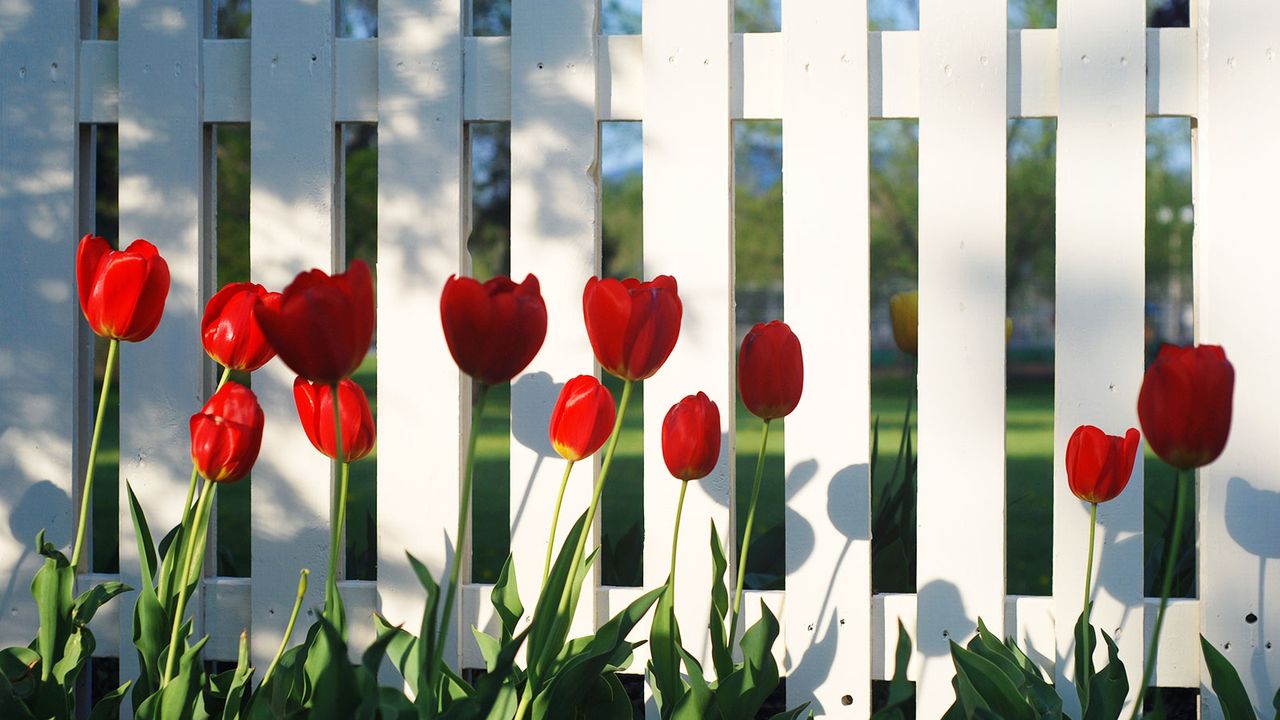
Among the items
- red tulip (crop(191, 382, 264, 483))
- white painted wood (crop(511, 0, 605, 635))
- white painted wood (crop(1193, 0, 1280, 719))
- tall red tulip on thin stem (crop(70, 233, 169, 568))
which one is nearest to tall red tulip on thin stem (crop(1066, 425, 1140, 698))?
white painted wood (crop(1193, 0, 1280, 719))

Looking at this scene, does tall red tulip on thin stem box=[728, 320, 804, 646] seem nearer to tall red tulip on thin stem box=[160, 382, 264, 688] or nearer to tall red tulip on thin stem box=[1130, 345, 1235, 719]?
tall red tulip on thin stem box=[1130, 345, 1235, 719]

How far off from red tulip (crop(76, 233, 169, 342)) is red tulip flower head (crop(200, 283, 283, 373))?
68 mm

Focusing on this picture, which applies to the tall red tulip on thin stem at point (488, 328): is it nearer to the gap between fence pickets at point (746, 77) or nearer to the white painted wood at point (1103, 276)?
the gap between fence pickets at point (746, 77)

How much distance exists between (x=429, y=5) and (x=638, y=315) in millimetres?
962

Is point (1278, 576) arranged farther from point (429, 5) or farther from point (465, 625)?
point (429, 5)

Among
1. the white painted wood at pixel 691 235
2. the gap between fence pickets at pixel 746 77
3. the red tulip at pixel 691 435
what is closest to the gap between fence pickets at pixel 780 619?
the white painted wood at pixel 691 235

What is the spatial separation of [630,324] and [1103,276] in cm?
98

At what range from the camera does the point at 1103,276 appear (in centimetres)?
172

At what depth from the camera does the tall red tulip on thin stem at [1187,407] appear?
940mm

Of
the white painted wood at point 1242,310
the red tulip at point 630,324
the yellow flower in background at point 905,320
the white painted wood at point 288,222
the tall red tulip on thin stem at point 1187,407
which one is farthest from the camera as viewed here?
the yellow flower in background at point 905,320

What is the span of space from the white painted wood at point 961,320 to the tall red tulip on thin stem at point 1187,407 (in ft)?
2.51

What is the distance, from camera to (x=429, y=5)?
1.81 meters

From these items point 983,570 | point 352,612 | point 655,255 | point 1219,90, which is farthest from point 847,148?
point 352,612

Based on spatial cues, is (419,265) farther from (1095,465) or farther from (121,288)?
(1095,465)
